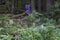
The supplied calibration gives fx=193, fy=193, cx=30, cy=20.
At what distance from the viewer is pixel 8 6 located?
14.5 metres

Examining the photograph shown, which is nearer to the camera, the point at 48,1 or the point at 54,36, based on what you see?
the point at 54,36

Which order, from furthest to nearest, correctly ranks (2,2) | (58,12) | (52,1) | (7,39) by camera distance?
(2,2) < (52,1) < (58,12) < (7,39)

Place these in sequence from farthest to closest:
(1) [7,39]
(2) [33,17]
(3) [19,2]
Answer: (3) [19,2] → (2) [33,17] → (1) [7,39]

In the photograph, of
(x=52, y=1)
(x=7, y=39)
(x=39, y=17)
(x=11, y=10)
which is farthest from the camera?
(x=11, y=10)

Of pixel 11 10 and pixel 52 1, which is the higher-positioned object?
pixel 52 1

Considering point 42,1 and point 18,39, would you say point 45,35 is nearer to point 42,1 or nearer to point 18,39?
point 18,39

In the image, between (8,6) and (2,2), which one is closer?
(8,6)

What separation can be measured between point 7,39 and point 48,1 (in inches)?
288

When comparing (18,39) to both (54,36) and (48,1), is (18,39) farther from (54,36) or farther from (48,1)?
(48,1)

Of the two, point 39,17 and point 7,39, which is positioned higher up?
point 7,39

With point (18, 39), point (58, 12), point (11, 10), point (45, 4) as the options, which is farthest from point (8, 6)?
point (18, 39)

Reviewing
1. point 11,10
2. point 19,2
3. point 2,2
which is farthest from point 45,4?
point 2,2

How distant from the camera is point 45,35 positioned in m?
4.27

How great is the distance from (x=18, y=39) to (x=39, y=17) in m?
4.88
